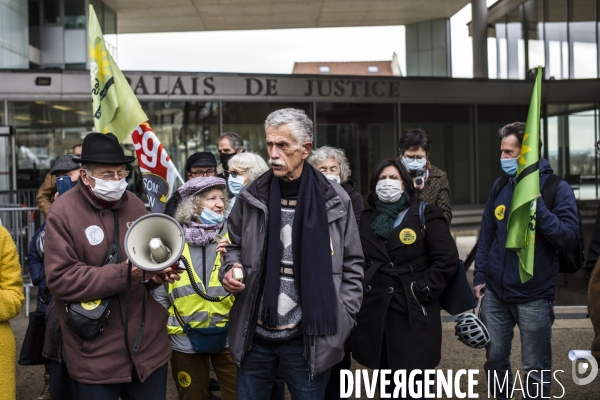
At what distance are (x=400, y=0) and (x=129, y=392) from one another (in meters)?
15.4

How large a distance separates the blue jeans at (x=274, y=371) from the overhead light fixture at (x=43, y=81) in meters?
10.7

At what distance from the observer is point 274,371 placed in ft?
12.4

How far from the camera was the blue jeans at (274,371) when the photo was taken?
3637 mm

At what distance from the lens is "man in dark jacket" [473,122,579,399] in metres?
4.82

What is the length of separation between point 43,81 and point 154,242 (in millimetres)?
10622

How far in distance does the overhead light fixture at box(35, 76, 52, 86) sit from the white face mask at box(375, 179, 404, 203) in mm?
10043

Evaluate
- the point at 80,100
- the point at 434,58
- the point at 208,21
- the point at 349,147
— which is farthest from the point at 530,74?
the point at 80,100

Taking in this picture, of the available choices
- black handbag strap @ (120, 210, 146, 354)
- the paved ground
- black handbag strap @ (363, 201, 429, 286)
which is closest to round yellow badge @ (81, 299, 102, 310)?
black handbag strap @ (120, 210, 146, 354)

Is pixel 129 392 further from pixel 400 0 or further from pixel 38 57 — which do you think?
pixel 400 0

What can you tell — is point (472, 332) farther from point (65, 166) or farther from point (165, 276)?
point (65, 166)

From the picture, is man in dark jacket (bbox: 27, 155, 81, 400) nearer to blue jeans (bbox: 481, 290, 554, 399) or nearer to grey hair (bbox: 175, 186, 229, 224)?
grey hair (bbox: 175, 186, 229, 224)

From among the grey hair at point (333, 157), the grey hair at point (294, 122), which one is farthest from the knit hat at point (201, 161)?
the grey hair at point (294, 122)

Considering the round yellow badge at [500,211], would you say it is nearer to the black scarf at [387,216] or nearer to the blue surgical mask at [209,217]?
the black scarf at [387,216]

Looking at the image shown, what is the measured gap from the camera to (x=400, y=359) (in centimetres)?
458
